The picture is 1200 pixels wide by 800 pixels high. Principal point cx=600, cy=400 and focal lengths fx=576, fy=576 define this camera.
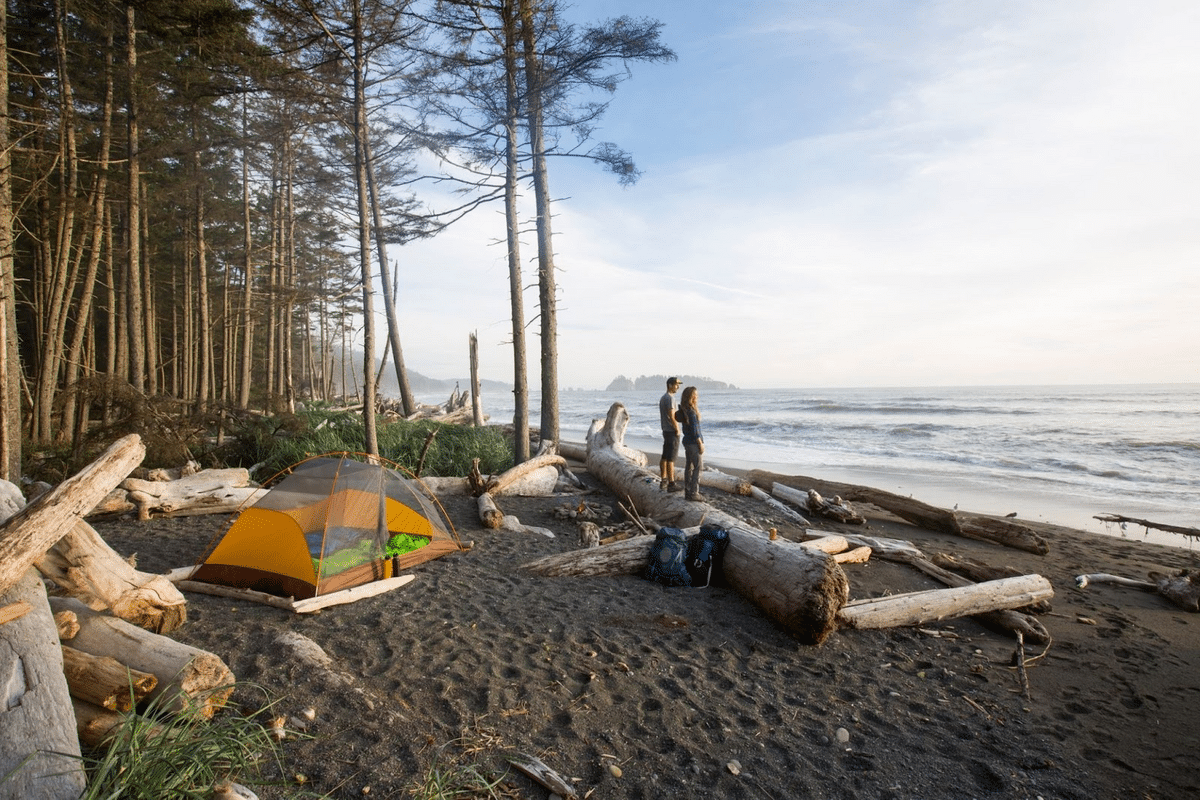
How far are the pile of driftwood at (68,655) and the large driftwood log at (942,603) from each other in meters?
4.60

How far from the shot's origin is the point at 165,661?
111 inches

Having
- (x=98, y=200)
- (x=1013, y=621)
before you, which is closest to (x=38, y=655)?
(x=1013, y=621)

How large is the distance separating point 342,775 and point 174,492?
22.0 feet

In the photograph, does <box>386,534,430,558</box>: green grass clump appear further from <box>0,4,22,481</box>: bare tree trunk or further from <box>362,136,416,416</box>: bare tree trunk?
<box>362,136,416,416</box>: bare tree trunk

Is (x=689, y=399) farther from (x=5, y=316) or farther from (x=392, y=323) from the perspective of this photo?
(x=392, y=323)

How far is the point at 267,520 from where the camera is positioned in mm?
5191

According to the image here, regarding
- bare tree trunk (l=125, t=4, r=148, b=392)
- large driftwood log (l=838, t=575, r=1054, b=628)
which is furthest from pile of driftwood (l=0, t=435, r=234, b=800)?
bare tree trunk (l=125, t=4, r=148, b=392)

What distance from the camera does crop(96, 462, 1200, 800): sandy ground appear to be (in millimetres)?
2979

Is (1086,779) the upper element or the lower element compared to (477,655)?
lower

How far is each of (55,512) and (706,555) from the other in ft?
16.0

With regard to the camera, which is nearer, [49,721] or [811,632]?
[49,721]

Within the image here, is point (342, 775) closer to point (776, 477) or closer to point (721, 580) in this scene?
point (721, 580)

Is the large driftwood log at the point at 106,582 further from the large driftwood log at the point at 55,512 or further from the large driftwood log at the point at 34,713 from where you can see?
the large driftwood log at the point at 34,713

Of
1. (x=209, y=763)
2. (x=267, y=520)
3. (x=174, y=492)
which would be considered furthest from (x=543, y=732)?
(x=174, y=492)
